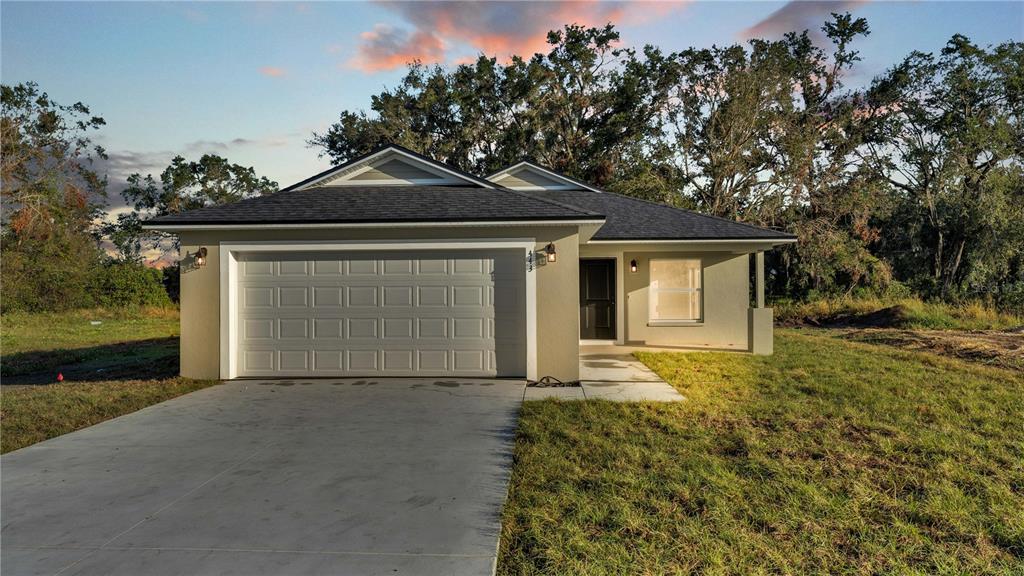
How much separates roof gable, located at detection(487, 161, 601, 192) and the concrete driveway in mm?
9739

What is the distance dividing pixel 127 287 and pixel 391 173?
20.5 m

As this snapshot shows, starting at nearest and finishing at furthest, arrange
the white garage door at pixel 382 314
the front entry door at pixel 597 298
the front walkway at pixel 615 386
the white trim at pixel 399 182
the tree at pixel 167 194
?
the front walkway at pixel 615 386
the white garage door at pixel 382 314
the white trim at pixel 399 182
the front entry door at pixel 597 298
the tree at pixel 167 194

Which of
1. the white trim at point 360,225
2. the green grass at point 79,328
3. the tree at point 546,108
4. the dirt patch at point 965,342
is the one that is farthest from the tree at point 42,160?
the dirt patch at point 965,342

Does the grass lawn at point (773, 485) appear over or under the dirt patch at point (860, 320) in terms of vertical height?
under

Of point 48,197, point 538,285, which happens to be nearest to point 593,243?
point 538,285

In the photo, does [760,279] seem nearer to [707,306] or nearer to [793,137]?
[707,306]

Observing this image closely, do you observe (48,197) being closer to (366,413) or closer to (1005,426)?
(366,413)

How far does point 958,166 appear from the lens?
2517 cm

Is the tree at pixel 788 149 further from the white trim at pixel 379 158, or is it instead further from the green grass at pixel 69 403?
the green grass at pixel 69 403

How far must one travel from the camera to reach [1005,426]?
6184 millimetres

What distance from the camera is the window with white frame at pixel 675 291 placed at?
1417cm

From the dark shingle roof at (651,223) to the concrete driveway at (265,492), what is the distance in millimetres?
7595

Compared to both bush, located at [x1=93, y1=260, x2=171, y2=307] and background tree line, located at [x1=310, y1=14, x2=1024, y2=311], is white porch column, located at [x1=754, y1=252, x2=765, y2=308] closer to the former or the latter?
background tree line, located at [x1=310, y1=14, x2=1024, y2=311]

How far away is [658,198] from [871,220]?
1099 centimetres
